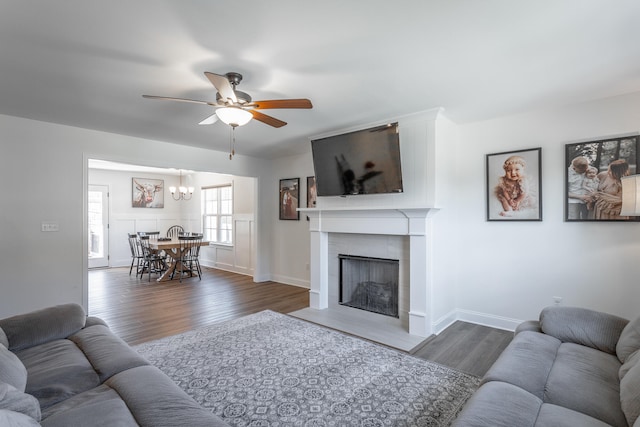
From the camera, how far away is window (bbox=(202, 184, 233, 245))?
757 cm

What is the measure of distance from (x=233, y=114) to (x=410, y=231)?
2149 mm

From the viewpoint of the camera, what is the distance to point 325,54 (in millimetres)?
2223

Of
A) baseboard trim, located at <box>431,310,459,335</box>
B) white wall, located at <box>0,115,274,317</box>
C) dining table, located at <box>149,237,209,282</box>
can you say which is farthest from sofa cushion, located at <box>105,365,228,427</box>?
dining table, located at <box>149,237,209,282</box>

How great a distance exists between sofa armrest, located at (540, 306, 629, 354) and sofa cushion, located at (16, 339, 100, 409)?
275 centimetres

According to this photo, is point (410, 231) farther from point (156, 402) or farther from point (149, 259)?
point (149, 259)

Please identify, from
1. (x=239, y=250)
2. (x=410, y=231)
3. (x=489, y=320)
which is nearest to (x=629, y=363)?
(x=410, y=231)

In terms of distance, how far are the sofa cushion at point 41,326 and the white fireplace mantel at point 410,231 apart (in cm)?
273

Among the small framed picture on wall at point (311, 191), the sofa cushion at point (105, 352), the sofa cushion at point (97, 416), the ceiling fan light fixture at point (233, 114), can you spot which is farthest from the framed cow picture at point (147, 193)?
the sofa cushion at point (97, 416)

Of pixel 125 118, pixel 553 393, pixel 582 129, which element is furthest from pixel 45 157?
pixel 582 129

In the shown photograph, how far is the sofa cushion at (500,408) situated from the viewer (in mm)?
1255

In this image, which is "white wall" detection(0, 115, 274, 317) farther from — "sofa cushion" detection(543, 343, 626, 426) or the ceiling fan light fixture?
"sofa cushion" detection(543, 343, 626, 426)

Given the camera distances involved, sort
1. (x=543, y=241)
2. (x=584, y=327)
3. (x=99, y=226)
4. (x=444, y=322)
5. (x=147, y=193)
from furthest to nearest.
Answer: (x=147, y=193) < (x=99, y=226) < (x=444, y=322) < (x=543, y=241) < (x=584, y=327)

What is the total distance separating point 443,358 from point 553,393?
56.0 inches

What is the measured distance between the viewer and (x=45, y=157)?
12.4 ft
